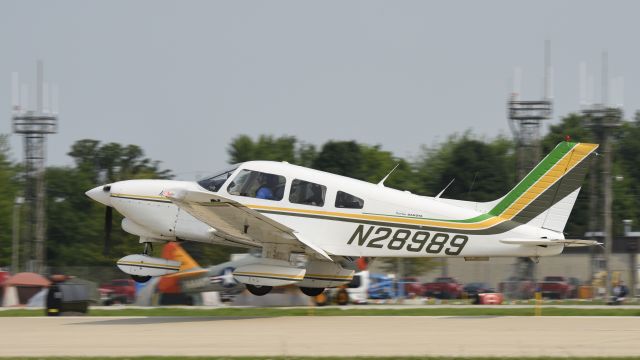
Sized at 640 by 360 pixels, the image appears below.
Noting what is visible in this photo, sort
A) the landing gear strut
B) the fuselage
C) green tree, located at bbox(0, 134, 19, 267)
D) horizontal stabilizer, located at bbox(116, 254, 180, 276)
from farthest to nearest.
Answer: green tree, located at bbox(0, 134, 19, 267) → the landing gear strut → horizontal stabilizer, located at bbox(116, 254, 180, 276) → the fuselage

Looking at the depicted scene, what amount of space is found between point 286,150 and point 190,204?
61.7 m

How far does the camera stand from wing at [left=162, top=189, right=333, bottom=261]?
58.9 feet

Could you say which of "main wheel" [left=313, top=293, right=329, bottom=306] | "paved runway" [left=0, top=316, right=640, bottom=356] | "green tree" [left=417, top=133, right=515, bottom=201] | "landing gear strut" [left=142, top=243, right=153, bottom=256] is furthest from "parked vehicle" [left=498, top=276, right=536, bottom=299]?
"green tree" [left=417, top=133, right=515, bottom=201]

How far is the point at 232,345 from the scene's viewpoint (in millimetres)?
14555

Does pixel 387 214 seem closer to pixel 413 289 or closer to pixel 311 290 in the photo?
pixel 311 290

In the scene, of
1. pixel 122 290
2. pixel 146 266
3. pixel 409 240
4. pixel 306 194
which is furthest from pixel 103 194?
pixel 122 290

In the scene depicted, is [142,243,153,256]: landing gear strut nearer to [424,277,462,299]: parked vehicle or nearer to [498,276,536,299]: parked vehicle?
[498,276,536,299]: parked vehicle

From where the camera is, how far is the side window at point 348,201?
1978 centimetres

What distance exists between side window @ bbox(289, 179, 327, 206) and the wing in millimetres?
703

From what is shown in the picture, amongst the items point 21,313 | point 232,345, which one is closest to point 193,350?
point 232,345

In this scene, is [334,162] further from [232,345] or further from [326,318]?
[232,345]

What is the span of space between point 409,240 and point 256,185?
3.33 metres

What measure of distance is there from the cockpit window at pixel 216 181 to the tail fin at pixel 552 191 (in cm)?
558

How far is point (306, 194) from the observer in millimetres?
19781
